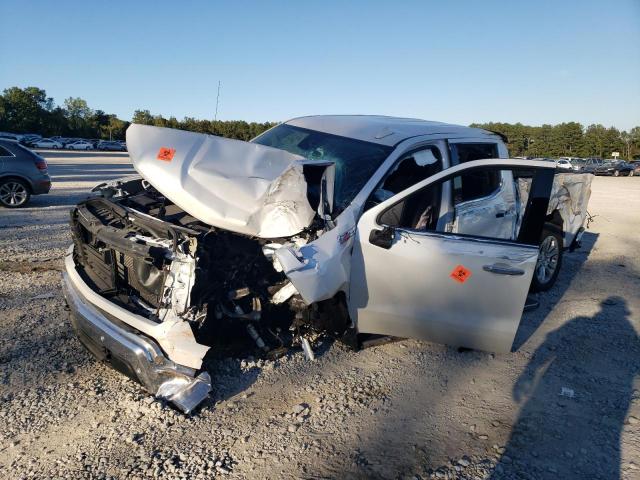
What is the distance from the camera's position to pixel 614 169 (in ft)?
136

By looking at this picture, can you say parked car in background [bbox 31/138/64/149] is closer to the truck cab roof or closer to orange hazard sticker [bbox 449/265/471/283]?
the truck cab roof

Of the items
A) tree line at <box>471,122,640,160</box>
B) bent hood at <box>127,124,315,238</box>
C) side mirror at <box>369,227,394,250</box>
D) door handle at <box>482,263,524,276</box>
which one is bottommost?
door handle at <box>482,263,524,276</box>

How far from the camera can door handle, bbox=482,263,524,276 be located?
3469mm

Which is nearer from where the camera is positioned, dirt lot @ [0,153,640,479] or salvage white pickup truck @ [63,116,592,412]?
dirt lot @ [0,153,640,479]

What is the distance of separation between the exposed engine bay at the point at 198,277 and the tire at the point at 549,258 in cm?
347

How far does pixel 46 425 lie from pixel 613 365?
14.1 ft

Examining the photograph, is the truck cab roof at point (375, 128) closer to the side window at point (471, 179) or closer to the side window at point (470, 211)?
the side window at point (471, 179)

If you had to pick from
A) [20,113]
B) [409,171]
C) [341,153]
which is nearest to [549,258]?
[409,171]

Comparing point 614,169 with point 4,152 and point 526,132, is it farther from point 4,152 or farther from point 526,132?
point 4,152

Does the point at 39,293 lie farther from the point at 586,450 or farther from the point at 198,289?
the point at 586,450

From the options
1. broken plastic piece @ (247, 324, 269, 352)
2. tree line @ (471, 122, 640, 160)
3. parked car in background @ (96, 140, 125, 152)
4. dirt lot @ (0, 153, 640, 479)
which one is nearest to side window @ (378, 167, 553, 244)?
dirt lot @ (0, 153, 640, 479)

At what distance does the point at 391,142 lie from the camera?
4.27 metres

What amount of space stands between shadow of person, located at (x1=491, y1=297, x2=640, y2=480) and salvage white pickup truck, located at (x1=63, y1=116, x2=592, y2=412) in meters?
0.55

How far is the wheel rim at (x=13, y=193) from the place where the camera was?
10.5 meters
